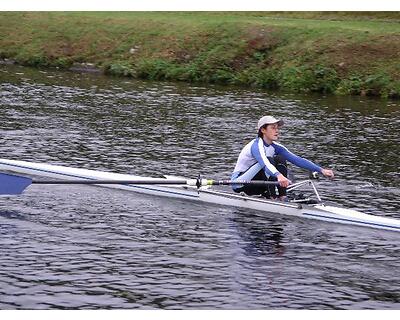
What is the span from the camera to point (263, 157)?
21625 mm

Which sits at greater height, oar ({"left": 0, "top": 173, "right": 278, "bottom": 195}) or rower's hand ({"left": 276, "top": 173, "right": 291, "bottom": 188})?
rower's hand ({"left": 276, "top": 173, "right": 291, "bottom": 188})

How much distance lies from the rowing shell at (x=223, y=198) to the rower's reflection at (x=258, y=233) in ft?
1.30

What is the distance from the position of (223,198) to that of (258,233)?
2.57m

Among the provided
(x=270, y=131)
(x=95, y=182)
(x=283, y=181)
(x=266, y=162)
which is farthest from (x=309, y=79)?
(x=95, y=182)

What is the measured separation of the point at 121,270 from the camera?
1742 centimetres

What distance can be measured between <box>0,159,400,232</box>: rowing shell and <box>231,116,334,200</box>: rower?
0.37 metres

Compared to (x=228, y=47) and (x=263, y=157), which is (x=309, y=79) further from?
(x=263, y=157)

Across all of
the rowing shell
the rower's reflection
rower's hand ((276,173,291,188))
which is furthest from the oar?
the rower's reflection

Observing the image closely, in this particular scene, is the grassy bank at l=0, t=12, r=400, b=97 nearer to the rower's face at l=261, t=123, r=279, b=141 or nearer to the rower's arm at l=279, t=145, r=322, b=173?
the rower's arm at l=279, t=145, r=322, b=173

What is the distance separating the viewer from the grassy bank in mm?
48125

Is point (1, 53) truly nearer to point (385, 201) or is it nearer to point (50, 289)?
point (385, 201)

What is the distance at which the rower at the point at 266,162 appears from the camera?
71.2ft

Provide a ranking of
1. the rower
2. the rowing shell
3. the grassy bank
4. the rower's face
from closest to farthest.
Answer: the rowing shell → the rower → the rower's face → the grassy bank

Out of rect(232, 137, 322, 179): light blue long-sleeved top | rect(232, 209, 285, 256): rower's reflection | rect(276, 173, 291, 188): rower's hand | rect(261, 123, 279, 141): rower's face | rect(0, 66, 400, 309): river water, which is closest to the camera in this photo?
rect(0, 66, 400, 309): river water
